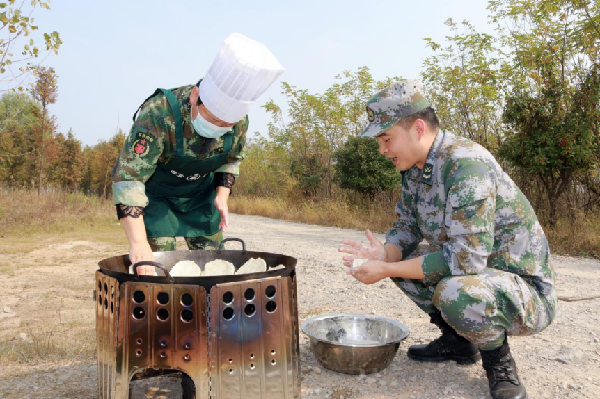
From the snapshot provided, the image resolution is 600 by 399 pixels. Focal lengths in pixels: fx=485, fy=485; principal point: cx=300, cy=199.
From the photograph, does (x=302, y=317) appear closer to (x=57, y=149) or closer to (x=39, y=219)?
(x=39, y=219)

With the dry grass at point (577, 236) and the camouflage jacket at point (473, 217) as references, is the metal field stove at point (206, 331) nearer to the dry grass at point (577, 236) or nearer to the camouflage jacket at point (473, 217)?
the camouflage jacket at point (473, 217)

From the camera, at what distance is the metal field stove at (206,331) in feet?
6.01

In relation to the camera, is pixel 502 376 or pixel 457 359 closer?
pixel 502 376

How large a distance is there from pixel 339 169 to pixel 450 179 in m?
11.2

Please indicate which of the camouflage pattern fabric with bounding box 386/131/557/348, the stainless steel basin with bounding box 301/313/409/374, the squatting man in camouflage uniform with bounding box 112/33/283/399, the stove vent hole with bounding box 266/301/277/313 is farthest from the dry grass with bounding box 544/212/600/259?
the stove vent hole with bounding box 266/301/277/313

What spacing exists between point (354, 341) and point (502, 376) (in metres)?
0.96

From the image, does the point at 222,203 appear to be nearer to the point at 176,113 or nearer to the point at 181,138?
the point at 181,138

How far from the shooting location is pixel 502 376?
2402 millimetres

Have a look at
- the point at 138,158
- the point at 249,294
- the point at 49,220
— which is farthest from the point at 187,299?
the point at 49,220

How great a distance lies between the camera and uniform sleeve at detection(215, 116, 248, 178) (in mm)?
2970

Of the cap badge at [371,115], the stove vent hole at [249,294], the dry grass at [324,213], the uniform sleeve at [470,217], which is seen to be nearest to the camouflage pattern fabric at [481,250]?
the uniform sleeve at [470,217]

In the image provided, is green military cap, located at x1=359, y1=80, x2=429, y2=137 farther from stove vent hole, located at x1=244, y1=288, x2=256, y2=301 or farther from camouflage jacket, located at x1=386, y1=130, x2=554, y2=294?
stove vent hole, located at x1=244, y1=288, x2=256, y2=301

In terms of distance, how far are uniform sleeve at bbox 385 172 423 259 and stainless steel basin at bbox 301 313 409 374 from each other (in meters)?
0.48

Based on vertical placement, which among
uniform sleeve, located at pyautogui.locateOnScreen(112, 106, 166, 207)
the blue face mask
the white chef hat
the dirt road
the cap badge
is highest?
the white chef hat
